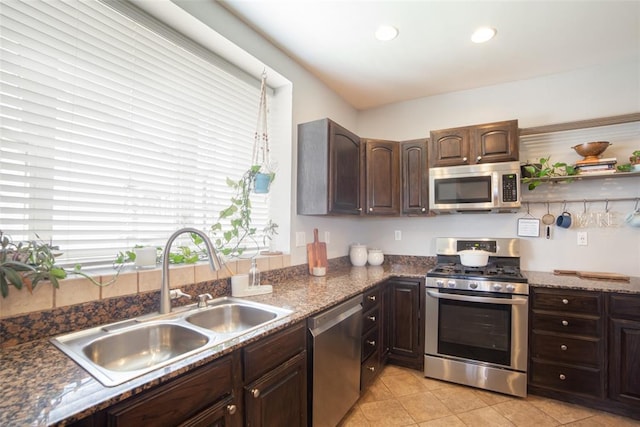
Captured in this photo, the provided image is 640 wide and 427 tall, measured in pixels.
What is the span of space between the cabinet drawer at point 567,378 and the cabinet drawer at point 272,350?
6.47 feet

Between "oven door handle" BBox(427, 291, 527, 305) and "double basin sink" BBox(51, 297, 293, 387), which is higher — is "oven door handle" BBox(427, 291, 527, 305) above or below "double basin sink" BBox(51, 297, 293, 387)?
below

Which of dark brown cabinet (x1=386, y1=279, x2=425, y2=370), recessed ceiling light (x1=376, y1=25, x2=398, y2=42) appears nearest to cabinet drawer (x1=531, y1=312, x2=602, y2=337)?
dark brown cabinet (x1=386, y1=279, x2=425, y2=370)

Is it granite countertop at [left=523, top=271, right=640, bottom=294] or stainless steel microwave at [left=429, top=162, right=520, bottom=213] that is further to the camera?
stainless steel microwave at [left=429, top=162, right=520, bottom=213]

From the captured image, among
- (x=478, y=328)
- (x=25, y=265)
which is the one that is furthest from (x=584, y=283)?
(x=25, y=265)

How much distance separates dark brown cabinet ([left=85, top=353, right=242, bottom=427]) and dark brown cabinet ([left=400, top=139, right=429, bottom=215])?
238 centimetres

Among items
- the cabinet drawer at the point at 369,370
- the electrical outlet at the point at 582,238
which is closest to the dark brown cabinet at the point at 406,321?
the cabinet drawer at the point at 369,370

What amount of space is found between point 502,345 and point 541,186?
150 centimetres

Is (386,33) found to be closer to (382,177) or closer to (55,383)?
(382,177)

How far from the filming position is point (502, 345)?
7.59ft

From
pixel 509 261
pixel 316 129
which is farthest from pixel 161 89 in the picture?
pixel 509 261

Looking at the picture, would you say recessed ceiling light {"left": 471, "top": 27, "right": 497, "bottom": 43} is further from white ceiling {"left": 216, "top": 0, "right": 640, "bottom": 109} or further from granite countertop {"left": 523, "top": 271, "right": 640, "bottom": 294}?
granite countertop {"left": 523, "top": 271, "right": 640, "bottom": 294}

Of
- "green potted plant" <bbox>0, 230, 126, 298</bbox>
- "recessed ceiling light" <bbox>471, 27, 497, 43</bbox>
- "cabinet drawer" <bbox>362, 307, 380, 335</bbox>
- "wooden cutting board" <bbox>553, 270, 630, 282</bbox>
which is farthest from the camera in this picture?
"wooden cutting board" <bbox>553, 270, 630, 282</bbox>

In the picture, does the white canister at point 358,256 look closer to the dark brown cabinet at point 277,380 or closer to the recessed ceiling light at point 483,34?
the dark brown cabinet at point 277,380

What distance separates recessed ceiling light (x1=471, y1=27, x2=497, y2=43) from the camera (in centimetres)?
211
